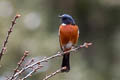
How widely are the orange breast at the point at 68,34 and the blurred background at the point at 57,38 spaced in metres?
3.99

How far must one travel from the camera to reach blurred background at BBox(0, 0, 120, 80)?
1030 centimetres

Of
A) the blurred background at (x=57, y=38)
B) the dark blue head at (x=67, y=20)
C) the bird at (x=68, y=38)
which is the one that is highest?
the dark blue head at (x=67, y=20)

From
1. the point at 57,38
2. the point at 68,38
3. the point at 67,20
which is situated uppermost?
the point at 67,20

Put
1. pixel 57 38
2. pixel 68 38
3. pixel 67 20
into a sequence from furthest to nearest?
pixel 57 38 → pixel 67 20 → pixel 68 38

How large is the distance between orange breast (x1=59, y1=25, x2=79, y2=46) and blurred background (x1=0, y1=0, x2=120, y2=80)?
3994mm

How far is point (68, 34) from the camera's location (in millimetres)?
5586

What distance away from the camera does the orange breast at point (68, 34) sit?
555cm

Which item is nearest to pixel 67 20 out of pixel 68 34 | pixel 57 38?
pixel 68 34

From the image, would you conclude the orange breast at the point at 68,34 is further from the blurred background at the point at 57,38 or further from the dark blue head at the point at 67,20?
the blurred background at the point at 57,38

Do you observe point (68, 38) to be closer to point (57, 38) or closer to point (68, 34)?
point (68, 34)

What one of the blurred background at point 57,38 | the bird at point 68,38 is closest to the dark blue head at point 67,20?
the bird at point 68,38

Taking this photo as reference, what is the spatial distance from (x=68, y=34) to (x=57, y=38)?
209 inches

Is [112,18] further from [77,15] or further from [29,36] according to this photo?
[29,36]

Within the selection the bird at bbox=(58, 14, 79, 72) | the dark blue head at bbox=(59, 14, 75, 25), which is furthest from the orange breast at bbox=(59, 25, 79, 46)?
→ the dark blue head at bbox=(59, 14, 75, 25)
